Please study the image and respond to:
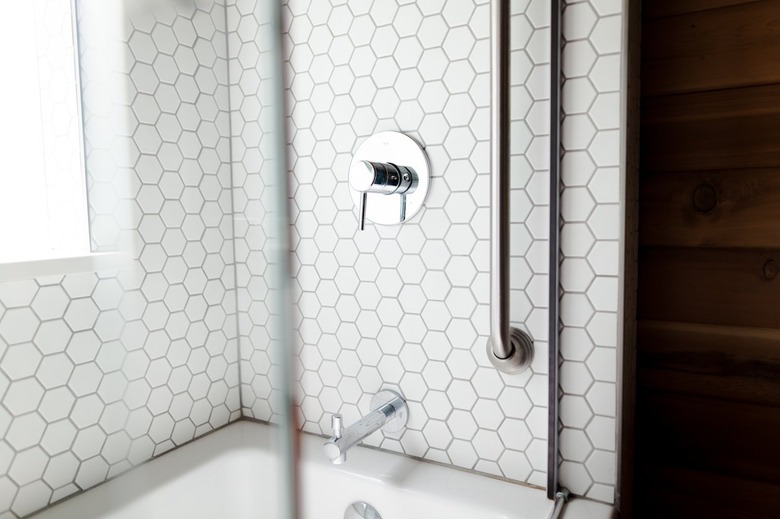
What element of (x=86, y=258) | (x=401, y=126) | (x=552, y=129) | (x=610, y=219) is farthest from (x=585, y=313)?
(x=86, y=258)

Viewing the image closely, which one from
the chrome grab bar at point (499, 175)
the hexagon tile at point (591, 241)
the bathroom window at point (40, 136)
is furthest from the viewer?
the hexagon tile at point (591, 241)

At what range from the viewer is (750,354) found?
33.6 inches

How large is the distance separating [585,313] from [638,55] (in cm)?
45

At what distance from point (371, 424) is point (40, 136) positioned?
28.7 inches

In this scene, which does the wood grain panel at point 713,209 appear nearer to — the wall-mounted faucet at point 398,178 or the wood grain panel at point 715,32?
the wood grain panel at point 715,32

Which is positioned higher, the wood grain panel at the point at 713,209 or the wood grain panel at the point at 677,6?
the wood grain panel at the point at 677,6

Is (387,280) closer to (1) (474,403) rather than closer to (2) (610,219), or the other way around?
(1) (474,403)

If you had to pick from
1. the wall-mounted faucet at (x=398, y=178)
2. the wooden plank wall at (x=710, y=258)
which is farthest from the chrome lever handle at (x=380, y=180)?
the wooden plank wall at (x=710, y=258)

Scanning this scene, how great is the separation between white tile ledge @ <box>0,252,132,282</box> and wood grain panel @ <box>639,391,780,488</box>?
95 cm

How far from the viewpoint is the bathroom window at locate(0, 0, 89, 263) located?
20 cm

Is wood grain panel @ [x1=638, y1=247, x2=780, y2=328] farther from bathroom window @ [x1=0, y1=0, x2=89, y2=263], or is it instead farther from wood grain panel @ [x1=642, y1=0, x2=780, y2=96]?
bathroom window @ [x1=0, y1=0, x2=89, y2=263]

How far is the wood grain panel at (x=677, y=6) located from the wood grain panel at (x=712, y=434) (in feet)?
2.18

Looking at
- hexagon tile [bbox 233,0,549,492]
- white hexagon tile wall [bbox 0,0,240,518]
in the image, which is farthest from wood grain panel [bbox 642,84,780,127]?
white hexagon tile wall [bbox 0,0,240,518]

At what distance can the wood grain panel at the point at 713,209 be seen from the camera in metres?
0.83
